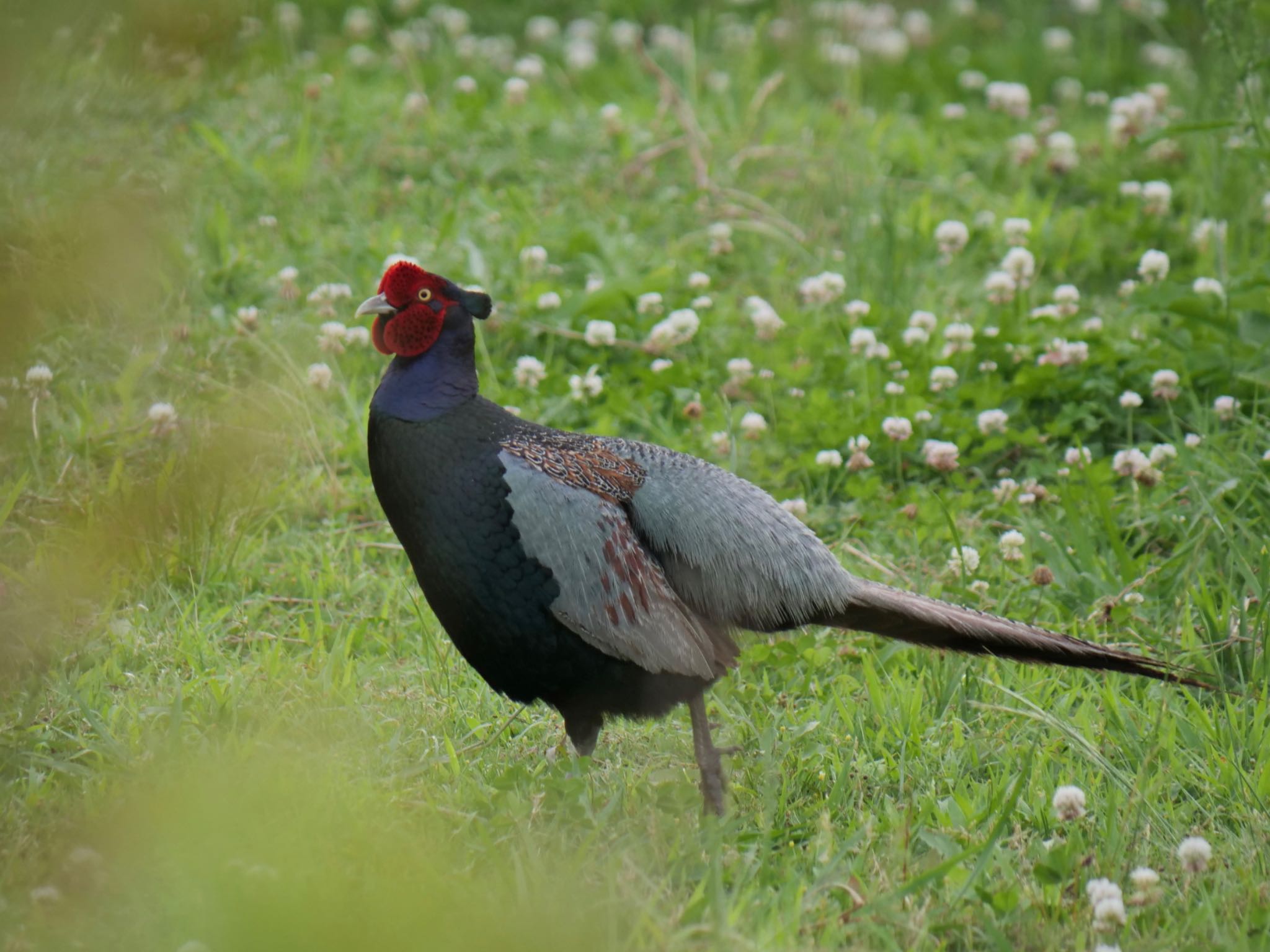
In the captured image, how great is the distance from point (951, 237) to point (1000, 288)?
1.40 feet

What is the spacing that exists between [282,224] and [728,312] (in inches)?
74.3

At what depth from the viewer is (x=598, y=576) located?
3.30m

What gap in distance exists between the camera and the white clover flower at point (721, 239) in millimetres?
6059

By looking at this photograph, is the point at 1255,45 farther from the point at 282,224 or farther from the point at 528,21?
the point at 528,21

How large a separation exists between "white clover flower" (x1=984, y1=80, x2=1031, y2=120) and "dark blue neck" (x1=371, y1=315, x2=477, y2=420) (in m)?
4.65

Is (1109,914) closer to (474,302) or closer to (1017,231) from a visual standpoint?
(474,302)

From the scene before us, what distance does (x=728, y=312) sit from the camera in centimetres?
563

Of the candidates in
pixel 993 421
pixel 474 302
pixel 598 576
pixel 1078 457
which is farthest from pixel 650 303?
pixel 598 576

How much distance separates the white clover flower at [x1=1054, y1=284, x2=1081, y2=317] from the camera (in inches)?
211

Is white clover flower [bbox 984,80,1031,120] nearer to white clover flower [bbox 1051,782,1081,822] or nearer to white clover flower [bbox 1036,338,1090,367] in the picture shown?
white clover flower [bbox 1036,338,1090,367]

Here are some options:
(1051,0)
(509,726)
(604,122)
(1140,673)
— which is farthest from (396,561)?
(1051,0)

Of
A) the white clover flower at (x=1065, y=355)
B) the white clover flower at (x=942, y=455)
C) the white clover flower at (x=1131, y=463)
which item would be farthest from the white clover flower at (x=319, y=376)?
the white clover flower at (x=1131, y=463)

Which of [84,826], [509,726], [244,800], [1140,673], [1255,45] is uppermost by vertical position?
[1255,45]

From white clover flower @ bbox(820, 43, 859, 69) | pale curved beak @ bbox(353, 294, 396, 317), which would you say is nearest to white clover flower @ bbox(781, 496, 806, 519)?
pale curved beak @ bbox(353, 294, 396, 317)
